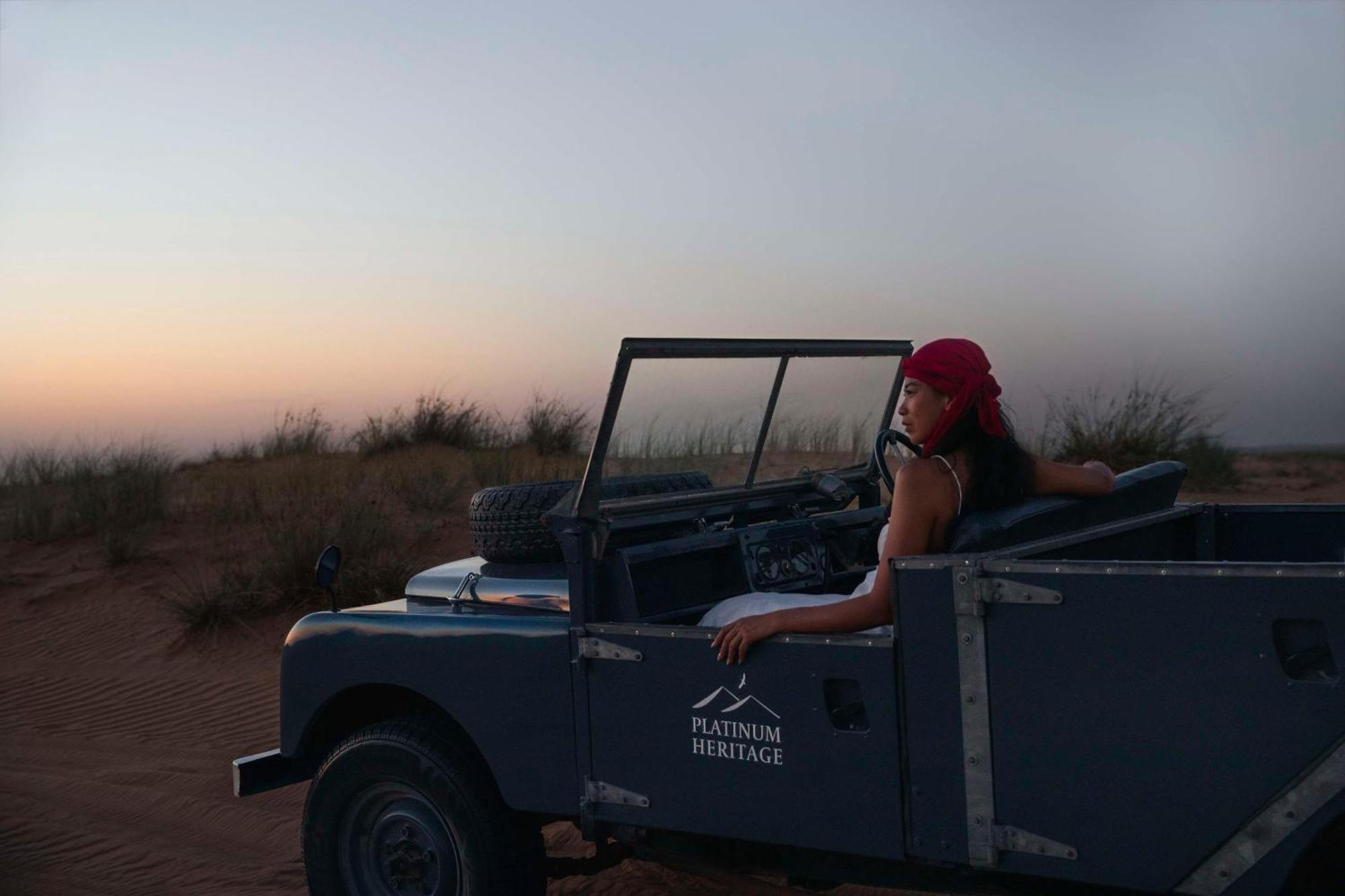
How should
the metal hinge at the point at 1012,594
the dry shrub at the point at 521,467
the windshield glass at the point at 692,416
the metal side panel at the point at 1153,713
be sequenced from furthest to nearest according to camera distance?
the dry shrub at the point at 521,467 → the windshield glass at the point at 692,416 → the metal hinge at the point at 1012,594 → the metal side panel at the point at 1153,713

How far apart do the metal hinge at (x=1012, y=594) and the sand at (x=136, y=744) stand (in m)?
2.27

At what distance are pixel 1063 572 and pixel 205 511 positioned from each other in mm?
13946

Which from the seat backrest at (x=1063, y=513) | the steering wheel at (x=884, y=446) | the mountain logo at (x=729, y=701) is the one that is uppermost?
the steering wheel at (x=884, y=446)

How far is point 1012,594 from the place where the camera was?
2.77m

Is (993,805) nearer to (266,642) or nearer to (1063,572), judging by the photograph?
(1063,572)

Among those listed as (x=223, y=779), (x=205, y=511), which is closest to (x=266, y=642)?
(x=223, y=779)

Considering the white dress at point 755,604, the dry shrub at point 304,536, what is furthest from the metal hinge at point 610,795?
the dry shrub at point 304,536

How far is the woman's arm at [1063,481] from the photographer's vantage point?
366 cm

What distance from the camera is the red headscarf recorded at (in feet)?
11.4

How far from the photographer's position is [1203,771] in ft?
8.49

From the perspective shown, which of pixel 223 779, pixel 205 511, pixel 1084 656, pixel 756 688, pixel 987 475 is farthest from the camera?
pixel 205 511

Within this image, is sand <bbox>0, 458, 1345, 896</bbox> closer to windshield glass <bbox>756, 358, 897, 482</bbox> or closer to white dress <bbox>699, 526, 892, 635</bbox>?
white dress <bbox>699, 526, 892, 635</bbox>

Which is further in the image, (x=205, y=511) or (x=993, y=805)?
(x=205, y=511)

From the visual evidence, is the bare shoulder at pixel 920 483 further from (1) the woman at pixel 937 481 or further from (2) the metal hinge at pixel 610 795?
(2) the metal hinge at pixel 610 795
